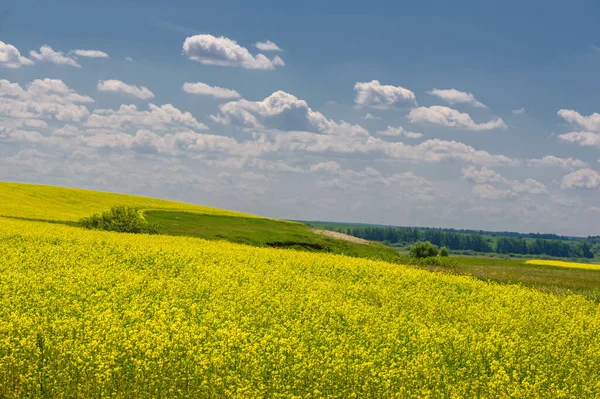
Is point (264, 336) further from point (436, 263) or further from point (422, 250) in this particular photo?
point (422, 250)

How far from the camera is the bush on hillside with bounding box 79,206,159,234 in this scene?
5244 cm

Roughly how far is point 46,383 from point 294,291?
12.4 m

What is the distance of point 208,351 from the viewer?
13.6m

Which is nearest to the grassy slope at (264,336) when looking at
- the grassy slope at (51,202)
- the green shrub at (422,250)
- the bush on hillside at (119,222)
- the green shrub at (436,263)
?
the green shrub at (436,263)

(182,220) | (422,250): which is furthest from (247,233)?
(422,250)

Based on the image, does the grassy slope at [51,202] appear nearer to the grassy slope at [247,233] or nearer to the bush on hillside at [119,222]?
the bush on hillside at [119,222]

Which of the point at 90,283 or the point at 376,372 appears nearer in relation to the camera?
the point at 376,372

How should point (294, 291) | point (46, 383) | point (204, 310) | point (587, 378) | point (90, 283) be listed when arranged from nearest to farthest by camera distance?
point (46, 383), point (587, 378), point (204, 310), point (90, 283), point (294, 291)

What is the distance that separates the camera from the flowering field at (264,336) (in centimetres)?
1276

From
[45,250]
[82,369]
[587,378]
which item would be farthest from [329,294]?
[45,250]

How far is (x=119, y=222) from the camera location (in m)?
52.8

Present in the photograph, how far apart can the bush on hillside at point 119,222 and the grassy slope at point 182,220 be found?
445 centimetres

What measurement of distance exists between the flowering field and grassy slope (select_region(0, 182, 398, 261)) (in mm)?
27068

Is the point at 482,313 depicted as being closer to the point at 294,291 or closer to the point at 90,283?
the point at 294,291
